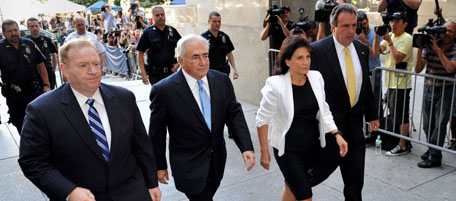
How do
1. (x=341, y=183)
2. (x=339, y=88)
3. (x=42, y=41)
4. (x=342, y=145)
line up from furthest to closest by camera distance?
1. (x=42, y=41)
2. (x=341, y=183)
3. (x=339, y=88)
4. (x=342, y=145)

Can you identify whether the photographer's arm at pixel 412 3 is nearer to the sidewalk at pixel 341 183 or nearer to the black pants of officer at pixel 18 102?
the sidewalk at pixel 341 183

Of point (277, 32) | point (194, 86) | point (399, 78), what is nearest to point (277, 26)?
point (277, 32)

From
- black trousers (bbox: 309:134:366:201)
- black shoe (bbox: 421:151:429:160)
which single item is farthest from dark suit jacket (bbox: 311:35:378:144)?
black shoe (bbox: 421:151:429:160)

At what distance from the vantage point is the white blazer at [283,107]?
11.4ft

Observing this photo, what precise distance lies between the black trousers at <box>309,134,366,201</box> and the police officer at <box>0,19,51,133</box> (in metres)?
4.72

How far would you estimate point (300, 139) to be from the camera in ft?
11.7

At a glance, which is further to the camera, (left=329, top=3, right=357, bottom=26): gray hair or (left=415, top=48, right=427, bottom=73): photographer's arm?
(left=415, top=48, right=427, bottom=73): photographer's arm

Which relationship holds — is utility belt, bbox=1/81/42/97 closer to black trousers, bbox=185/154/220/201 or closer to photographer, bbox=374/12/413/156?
black trousers, bbox=185/154/220/201

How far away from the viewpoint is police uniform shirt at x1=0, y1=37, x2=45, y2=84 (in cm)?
645

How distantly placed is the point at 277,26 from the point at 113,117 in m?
5.29

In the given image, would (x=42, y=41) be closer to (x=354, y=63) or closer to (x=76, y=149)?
(x=354, y=63)

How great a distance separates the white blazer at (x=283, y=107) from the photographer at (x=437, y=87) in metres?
2.26

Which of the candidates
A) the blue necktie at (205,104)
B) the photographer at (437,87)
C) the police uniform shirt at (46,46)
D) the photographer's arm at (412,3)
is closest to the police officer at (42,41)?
the police uniform shirt at (46,46)

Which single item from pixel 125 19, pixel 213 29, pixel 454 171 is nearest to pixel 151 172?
pixel 454 171
